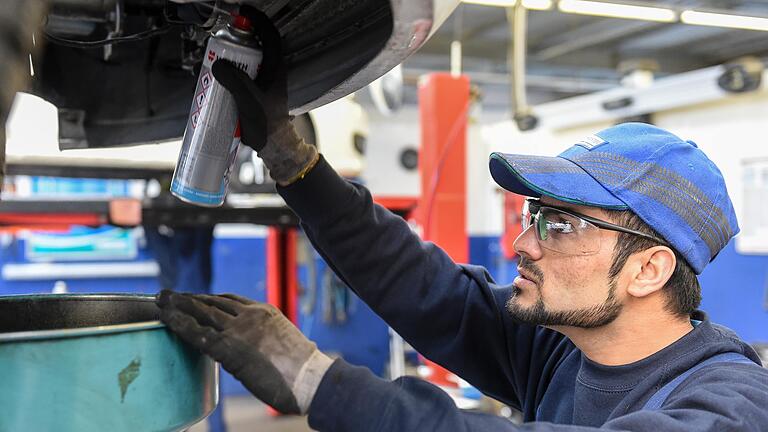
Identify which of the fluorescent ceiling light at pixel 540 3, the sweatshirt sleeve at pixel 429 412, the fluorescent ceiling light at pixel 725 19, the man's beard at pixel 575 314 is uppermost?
the fluorescent ceiling light at pixel 725 19

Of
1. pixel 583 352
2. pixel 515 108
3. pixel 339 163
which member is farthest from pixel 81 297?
pixel 515 108

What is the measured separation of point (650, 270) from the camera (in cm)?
89

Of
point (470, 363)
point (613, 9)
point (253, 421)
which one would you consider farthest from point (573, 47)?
point (470, 363)

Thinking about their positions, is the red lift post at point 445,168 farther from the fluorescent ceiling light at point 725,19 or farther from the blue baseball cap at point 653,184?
the blue baseball cap at point 653,184

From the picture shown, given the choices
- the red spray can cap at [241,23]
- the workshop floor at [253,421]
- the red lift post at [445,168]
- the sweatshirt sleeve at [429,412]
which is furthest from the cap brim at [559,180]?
the workshop floor at [253,421]

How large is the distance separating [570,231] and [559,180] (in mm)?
72

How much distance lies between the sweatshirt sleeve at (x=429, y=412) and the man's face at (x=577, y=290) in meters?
0.20

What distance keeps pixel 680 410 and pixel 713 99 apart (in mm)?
2088

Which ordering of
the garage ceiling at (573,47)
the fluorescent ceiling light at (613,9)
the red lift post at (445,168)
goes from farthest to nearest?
the garage ceiling at (573,47), the fluorescent ceiling light at (613,9), the red lift post at (445,168)

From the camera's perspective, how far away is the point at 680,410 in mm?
679

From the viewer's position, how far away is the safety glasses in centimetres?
87

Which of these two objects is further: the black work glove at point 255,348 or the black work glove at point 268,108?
the black work glove at point 268,108

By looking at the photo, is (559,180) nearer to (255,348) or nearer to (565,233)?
(565,233)

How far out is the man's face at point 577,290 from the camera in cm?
88
